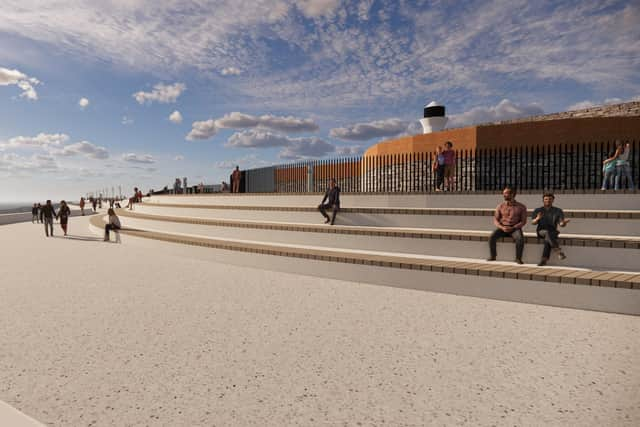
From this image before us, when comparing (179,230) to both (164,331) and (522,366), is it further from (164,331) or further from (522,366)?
(522,366)

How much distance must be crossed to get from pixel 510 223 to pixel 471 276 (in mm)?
1626

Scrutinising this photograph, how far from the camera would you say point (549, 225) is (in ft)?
21.4

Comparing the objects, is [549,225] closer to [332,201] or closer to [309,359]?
[309,359]

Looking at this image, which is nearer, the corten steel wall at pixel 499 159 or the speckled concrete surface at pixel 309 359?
the speckled concrete surface at pixel 309 359

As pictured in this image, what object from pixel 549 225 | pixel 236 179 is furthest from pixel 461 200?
pixel 236 179

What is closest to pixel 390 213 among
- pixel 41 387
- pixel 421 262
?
pixel 421 262

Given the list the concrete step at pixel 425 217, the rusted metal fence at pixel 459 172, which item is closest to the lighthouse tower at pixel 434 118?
the rusted metal fence at pixel 459 172

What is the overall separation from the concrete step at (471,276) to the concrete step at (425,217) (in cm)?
155

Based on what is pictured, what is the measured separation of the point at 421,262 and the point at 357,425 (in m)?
4.51

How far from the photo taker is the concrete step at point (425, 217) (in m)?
7.03

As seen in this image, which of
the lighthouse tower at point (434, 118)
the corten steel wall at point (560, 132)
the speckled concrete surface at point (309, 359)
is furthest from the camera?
the lighthouse tower at point (434, 118)

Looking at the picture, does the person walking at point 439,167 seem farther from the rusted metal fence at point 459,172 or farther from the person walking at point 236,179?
the person walking at point 236,179

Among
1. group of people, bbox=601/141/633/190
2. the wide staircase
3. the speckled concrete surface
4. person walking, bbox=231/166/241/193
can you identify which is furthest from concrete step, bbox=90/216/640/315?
person walking, bbox=231/166/241/193

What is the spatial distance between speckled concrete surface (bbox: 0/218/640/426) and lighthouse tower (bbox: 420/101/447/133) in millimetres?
17449
